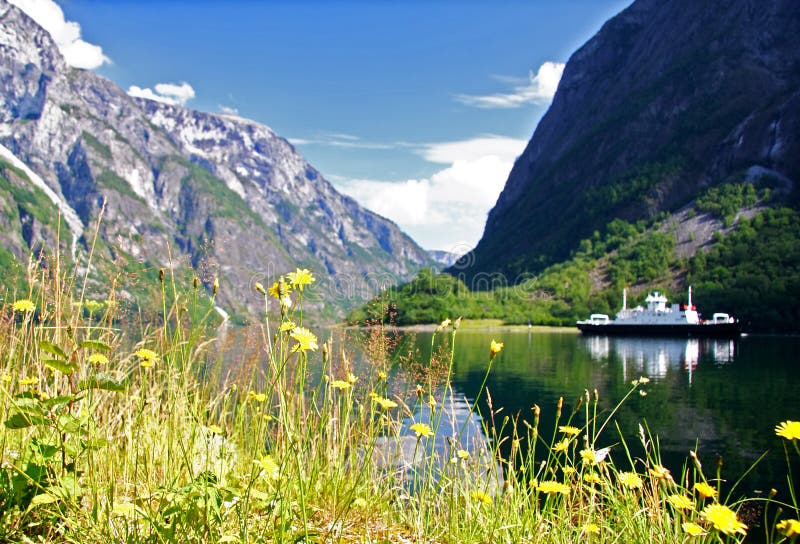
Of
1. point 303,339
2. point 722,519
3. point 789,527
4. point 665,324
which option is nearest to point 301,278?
point 303,339

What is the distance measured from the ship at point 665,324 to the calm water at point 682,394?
32.4 metres

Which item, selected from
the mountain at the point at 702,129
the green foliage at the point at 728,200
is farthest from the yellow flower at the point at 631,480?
the mountain at the point at 702,129

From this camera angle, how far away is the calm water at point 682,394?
19.7 metres

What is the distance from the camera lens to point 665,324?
99.0m

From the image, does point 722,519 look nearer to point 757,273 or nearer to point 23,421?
point 23,421

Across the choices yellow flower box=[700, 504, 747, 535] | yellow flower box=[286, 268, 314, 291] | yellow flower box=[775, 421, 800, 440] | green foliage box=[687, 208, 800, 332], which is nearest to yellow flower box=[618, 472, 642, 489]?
yellow flower box=[700, 504, 747, 535]

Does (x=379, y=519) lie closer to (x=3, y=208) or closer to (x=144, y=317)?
(x=144, y=317)

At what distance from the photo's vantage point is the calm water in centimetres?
1967

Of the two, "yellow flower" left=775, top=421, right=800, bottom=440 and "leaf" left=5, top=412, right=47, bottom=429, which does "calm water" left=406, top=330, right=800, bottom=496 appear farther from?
"leaf" left=5, top=412, right=47, bottom=429

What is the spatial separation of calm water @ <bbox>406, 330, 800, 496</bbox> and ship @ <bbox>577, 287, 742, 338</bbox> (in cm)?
3243

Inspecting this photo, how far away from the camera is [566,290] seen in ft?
482

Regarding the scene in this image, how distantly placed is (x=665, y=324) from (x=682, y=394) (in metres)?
71.6

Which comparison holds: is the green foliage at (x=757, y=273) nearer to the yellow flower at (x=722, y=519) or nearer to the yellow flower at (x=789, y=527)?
the yellow flower at (x=722, y=519)

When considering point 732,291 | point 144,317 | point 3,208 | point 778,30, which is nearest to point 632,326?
point 732,291
